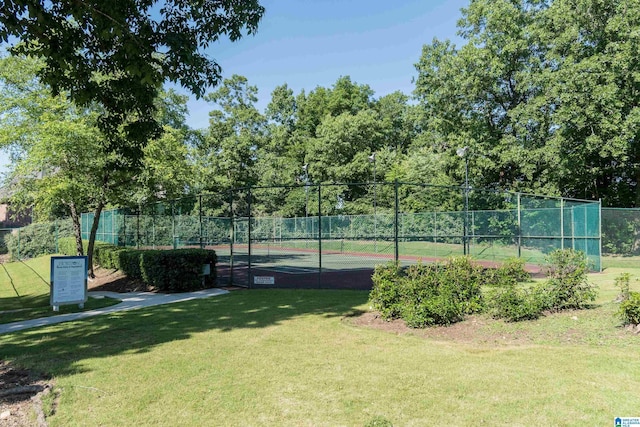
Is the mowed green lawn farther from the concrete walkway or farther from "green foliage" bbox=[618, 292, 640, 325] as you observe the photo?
the concrete walkway

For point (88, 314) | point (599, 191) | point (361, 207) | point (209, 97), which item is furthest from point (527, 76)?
point (209, 97)

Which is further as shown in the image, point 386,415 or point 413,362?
point 413,362

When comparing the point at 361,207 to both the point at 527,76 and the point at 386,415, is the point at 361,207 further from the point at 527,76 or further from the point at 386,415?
the point at 386,415

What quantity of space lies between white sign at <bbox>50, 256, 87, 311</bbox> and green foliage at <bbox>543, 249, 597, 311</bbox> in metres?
10.2

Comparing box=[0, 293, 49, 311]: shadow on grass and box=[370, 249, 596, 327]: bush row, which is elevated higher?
box=[370, 249, 596, 327]: bush row

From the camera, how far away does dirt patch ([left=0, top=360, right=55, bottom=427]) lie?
399cm

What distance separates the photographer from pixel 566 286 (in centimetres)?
768

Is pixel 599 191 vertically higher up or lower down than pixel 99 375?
higher up

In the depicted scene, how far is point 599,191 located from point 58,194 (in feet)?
106

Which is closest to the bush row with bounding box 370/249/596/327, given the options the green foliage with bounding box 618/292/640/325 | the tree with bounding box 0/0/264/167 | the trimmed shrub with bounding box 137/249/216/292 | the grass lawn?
the green foliage with bounding box 618/292/640/325

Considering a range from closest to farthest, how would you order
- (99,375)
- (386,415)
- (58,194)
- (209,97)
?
1. (386,415)
2. (99,375)
3. (58,194)
4. (209,97)

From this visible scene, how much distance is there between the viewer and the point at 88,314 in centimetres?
961

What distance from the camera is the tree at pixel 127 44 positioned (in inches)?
268

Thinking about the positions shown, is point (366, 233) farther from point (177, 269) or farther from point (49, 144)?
point (49, 144)
